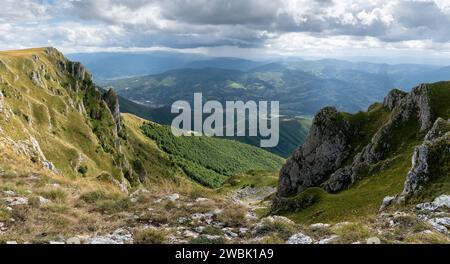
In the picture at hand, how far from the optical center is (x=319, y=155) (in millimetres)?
86062

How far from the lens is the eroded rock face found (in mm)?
83125

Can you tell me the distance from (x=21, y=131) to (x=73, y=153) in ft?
106

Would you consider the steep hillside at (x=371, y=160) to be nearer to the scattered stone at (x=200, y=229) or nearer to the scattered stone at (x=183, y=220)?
the scattered stone at (x=200, y=229)

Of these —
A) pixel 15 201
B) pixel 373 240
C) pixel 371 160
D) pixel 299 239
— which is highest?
pixel 373 240

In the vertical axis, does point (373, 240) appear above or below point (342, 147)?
above

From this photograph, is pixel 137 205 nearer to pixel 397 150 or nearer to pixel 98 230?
pixel 98 230

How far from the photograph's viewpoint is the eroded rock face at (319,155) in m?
83.1

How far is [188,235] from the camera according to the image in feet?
56.1

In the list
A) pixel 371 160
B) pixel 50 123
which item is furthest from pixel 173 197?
Answer: pixel 50 123

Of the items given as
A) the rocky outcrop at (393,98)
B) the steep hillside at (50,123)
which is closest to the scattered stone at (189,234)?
the steep hillside at (50,123)

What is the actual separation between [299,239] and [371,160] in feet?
172

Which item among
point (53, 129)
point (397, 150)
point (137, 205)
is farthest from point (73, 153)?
point (137, 205)

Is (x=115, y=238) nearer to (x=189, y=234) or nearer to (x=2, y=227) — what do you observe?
(x=189, y=234)

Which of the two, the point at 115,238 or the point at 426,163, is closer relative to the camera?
the point at 115,238
